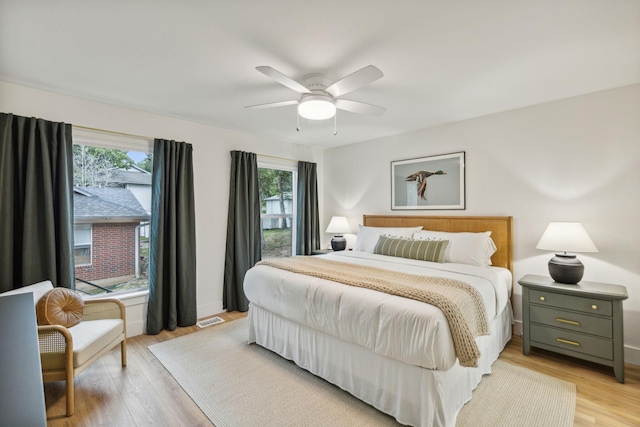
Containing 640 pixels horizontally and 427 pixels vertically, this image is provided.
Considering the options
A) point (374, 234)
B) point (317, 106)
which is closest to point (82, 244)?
point (317, 106)

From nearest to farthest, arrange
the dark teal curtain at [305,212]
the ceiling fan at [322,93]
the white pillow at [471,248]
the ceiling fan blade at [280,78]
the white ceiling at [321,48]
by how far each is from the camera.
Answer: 1. the white ceiling at [321,48]
2. the ceiling fan blade at [280,78]
3. the ceiling fan at [322,93]
4. the white pillow at [471,248]
5. the dark teal curtain at [305,212]

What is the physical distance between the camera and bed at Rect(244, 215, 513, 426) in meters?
1.69

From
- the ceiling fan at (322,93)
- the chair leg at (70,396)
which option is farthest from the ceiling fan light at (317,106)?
the chair leg at (70,396)

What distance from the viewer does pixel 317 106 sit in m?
2.35

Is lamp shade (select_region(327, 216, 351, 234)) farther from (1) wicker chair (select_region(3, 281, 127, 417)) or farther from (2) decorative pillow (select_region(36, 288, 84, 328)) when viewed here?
(2) decorative pillow (select_region(36, 288, 84, 328))

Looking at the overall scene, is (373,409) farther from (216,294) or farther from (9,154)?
(9,154)

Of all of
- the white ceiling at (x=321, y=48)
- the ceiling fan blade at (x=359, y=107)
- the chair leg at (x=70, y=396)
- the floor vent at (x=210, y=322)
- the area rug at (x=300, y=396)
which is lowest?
the area rug at (x=300, y=396)

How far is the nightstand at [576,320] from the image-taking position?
2309 millimetres

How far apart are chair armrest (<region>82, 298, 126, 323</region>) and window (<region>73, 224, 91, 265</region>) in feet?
2.39

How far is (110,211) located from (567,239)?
15.0 feet

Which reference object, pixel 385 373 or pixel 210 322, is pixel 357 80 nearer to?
pixel 385 373

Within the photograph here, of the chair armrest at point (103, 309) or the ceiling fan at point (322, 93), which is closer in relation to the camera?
the ceiling fan at point (322, 93)

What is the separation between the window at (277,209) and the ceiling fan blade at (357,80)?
7.96 feet

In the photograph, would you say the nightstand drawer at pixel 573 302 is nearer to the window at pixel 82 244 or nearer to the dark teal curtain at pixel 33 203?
the dark teal curtain at pixel 33 203
